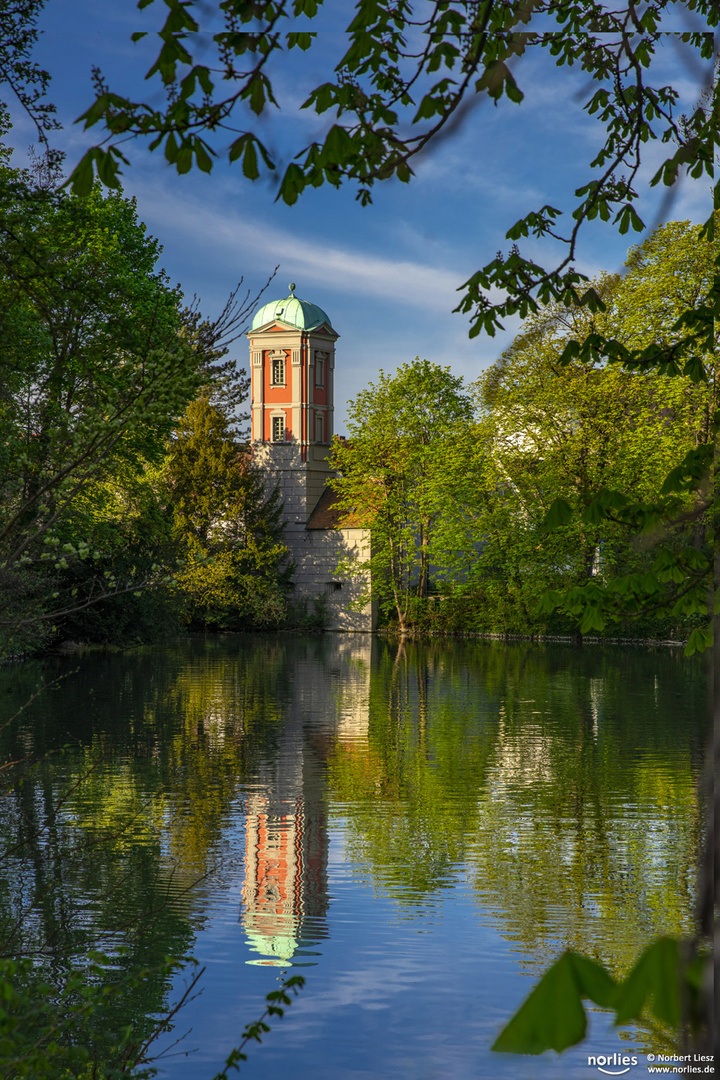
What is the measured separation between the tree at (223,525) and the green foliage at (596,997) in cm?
4219

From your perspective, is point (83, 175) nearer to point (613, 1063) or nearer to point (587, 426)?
point (613, 1063)

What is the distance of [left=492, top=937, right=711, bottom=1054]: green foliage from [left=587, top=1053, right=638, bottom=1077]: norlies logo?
14.4 ft

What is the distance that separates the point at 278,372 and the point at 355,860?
43.7m

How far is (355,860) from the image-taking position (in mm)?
8328

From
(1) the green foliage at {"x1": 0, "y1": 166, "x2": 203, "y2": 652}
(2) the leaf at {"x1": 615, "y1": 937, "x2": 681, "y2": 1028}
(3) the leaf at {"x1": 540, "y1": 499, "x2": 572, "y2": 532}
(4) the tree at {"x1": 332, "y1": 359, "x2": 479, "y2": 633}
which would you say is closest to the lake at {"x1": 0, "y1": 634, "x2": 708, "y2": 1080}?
(2) the leaf at {"x1": 615, "y1": 937, "x2": 681, "y2": 1028}

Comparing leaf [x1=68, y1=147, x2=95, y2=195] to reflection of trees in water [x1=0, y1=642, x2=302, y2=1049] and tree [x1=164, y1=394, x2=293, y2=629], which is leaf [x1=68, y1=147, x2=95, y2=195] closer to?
reflection of trees in water [x1=0, y1=642, x2=302, y2=1049]

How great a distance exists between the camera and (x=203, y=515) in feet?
150

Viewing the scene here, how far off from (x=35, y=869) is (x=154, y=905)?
1427 millimetres

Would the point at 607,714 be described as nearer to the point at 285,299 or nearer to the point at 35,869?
the point at 35,869

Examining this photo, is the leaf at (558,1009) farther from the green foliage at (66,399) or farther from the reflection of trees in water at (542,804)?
the reflection of trees in water at (542,804)

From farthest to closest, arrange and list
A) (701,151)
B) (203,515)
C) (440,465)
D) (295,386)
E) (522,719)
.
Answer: (295,386), (203,515), (440,465), (522,719), (701,151)

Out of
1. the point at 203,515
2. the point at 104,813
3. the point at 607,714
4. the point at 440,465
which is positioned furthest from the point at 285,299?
the point at 104,813

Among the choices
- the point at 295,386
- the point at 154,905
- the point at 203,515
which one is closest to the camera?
the point at 154,905

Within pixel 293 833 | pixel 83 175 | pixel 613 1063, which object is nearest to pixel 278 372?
pixel 293 833
